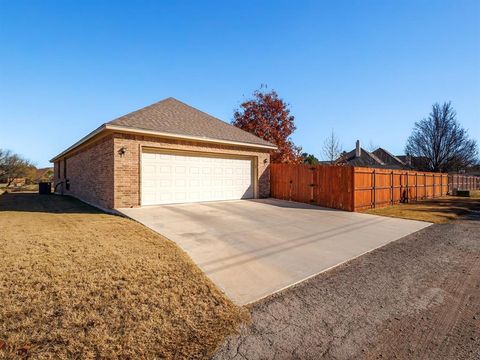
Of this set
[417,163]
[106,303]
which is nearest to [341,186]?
[106,303]

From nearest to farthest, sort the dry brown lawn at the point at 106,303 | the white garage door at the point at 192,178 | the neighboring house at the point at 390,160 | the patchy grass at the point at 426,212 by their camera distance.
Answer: the dry brown lawn at the point at 106,303 → the patchy grass at the point at 426,212 → the white garage door at the point at 192,178 → the neighboring house at the point at 390,160

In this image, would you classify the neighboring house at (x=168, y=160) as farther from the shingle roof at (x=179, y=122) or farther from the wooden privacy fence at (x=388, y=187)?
the wooden privacy fence at (x=388, y=187)

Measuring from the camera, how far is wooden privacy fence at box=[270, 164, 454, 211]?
11820 millimetres

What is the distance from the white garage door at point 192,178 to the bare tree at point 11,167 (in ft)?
89.0

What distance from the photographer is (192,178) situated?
1161 centimetres

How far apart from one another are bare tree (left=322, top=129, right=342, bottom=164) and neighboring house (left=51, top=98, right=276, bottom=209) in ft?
61.0

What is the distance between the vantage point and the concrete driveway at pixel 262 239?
13.6 ft

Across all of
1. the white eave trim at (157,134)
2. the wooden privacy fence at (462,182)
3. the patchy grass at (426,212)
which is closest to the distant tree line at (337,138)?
the wooden privacy fence at (462,182)

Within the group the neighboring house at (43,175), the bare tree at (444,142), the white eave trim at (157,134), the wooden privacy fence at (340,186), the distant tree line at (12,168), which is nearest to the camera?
the white eave trim at (157,134)

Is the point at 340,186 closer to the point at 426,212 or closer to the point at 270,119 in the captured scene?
the point at 426,212

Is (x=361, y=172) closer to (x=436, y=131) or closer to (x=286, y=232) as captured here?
(x=286, y=232)

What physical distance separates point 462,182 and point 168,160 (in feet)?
110

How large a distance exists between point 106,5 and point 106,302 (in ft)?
35.7

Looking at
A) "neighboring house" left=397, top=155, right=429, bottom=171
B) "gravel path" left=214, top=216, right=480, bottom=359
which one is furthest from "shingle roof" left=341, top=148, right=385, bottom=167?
"gravel path" left=214, top=216, right=480, bottom=359
